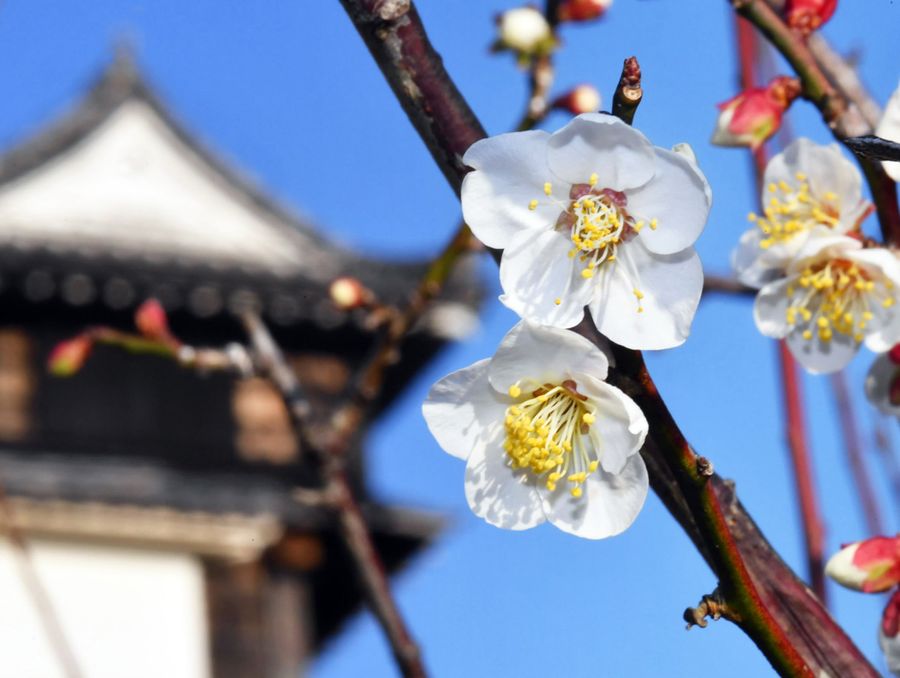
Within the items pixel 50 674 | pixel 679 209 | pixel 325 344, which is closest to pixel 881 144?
pixel 679 209

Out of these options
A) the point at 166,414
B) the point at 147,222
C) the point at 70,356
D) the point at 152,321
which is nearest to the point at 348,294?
the point at 152,321

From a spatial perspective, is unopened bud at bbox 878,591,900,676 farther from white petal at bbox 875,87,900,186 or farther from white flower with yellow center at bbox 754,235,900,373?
white petal at bbox 875,87,900,186

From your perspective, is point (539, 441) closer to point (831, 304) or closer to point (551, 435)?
point (551, 435)

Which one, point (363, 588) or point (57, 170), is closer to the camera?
point (363, 588)

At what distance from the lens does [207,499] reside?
1028cm

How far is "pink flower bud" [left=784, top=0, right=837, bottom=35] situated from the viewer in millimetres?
1539

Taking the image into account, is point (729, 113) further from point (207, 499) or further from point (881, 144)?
point (207, 499)

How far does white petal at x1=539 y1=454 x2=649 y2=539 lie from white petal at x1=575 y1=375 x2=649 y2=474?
0.04 feet

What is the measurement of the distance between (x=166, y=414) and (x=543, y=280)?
998cm

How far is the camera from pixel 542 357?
1186 mm

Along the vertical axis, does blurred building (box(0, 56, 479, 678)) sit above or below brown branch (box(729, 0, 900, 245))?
above

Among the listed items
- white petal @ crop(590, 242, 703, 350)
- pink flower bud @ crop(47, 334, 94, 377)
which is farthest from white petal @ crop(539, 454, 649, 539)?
pink flower bud @ crop(47, 334, 94, 377)

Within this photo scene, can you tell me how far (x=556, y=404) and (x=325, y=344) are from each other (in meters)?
10.4

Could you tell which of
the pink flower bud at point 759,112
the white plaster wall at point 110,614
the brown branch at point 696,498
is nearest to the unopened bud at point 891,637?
the brown branch at point 696,498
